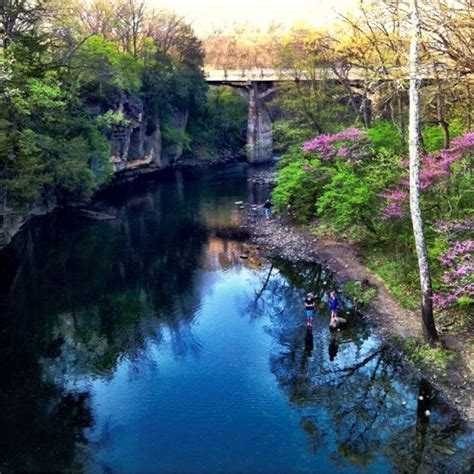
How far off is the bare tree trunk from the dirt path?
1.38 metres

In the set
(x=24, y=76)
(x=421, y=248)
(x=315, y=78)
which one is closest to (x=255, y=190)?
(x=315, y=78)

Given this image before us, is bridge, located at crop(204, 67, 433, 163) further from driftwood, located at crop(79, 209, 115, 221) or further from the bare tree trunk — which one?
the bare tree trunk

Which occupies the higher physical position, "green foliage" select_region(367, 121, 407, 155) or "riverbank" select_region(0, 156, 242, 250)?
"green foliage" select_region(367, 121, 407, 155)

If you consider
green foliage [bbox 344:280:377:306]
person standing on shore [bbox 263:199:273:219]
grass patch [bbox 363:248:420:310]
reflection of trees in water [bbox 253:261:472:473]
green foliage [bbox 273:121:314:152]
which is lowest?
reflection of trees in water [bbox 253:261:472:473]

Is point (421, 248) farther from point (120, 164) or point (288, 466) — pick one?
point (120, 164)

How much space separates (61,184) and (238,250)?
51.2 feet

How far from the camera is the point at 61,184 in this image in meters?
37.6

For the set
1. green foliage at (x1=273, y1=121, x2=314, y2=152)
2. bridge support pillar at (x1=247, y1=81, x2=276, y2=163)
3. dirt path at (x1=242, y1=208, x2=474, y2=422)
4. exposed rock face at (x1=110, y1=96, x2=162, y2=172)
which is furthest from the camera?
bridge support pillar at (x1=247, y1=81, x2=276, y2=163)

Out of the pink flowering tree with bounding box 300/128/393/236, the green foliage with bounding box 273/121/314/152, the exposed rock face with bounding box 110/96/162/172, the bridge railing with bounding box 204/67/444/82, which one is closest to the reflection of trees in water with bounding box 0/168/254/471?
the pink flowering tree with bounding box 300/128/393/236

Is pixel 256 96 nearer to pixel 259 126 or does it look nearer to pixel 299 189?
pixel 259 126

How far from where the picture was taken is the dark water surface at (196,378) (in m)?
13.5

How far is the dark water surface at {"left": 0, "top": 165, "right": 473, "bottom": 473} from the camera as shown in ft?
44.2

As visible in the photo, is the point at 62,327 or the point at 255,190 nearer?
the point at 62,327

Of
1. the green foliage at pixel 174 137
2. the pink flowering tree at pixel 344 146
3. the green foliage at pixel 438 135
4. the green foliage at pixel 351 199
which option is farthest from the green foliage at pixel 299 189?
the green foliage at pixel 174 137
